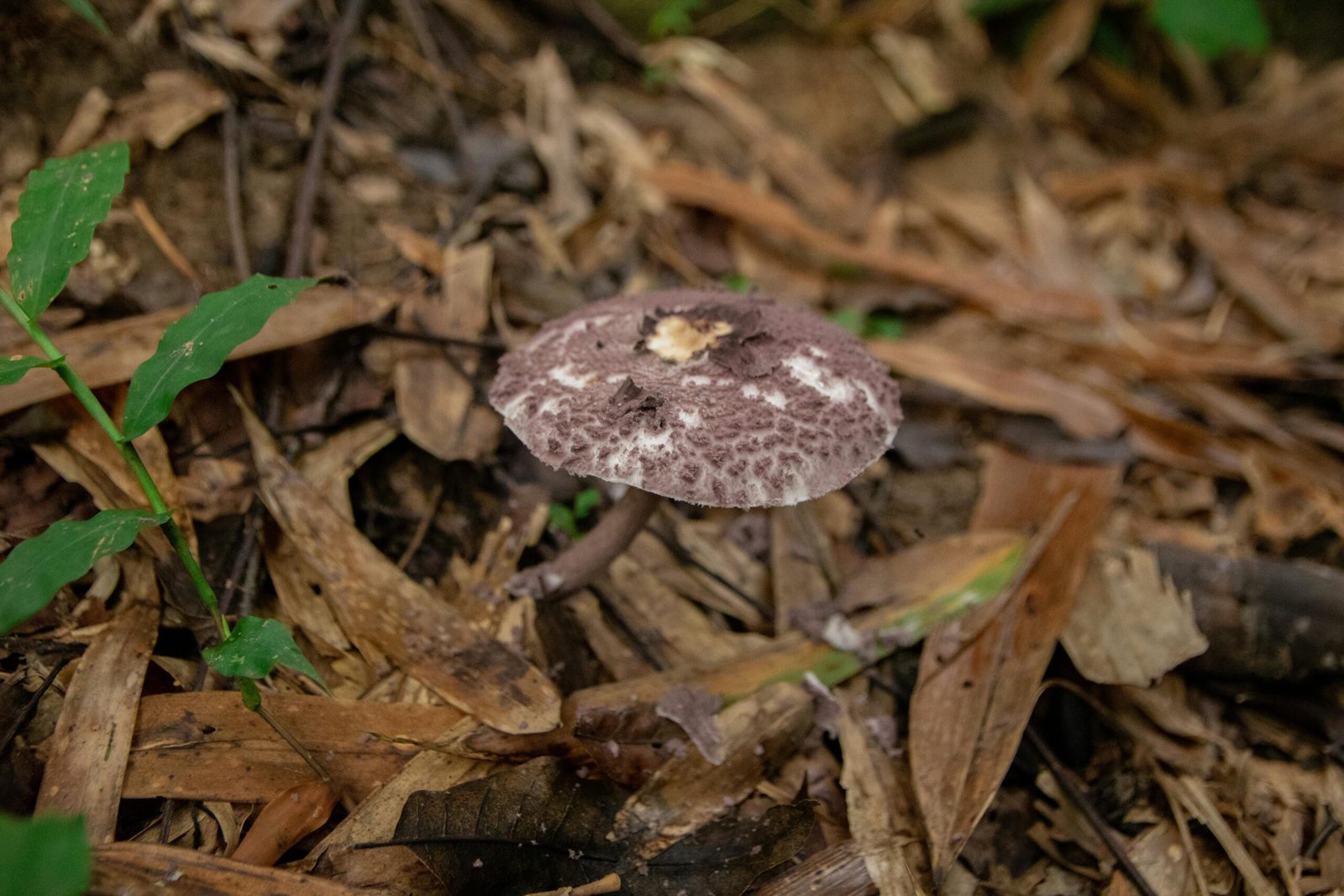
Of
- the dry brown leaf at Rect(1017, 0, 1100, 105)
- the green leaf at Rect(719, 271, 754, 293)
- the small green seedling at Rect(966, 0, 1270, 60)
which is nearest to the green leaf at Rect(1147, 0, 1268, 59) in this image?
the small green seedling at Rect(966, 0, 1270, 60)

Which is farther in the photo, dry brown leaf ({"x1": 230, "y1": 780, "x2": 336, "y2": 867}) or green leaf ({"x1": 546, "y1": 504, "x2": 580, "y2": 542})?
green leaf ({"x1": 546, "y1": 504, "x2": 580, "y2": 542})

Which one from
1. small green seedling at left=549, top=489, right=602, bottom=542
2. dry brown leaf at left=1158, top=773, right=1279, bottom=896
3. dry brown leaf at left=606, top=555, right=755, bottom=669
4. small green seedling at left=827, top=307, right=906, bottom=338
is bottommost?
dry brown leaf at left=1158, top=773, right=1279, bottom=896

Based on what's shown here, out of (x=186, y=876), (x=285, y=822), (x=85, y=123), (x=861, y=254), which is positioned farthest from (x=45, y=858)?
(x=861, y=254)

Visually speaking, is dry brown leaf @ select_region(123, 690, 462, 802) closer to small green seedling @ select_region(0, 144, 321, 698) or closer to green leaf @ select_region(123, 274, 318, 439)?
small green seedling @ select_region(0, 144, 321, 698)

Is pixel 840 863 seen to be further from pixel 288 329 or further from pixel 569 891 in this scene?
pixel 288 329

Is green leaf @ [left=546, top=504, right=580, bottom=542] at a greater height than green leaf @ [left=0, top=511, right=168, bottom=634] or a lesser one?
lesser

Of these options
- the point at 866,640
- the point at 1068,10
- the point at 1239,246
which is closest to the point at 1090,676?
the point at 866,640

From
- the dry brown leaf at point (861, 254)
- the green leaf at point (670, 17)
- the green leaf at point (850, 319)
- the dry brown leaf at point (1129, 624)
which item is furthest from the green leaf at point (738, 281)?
the dry brown leaf at point (1129, 624)
